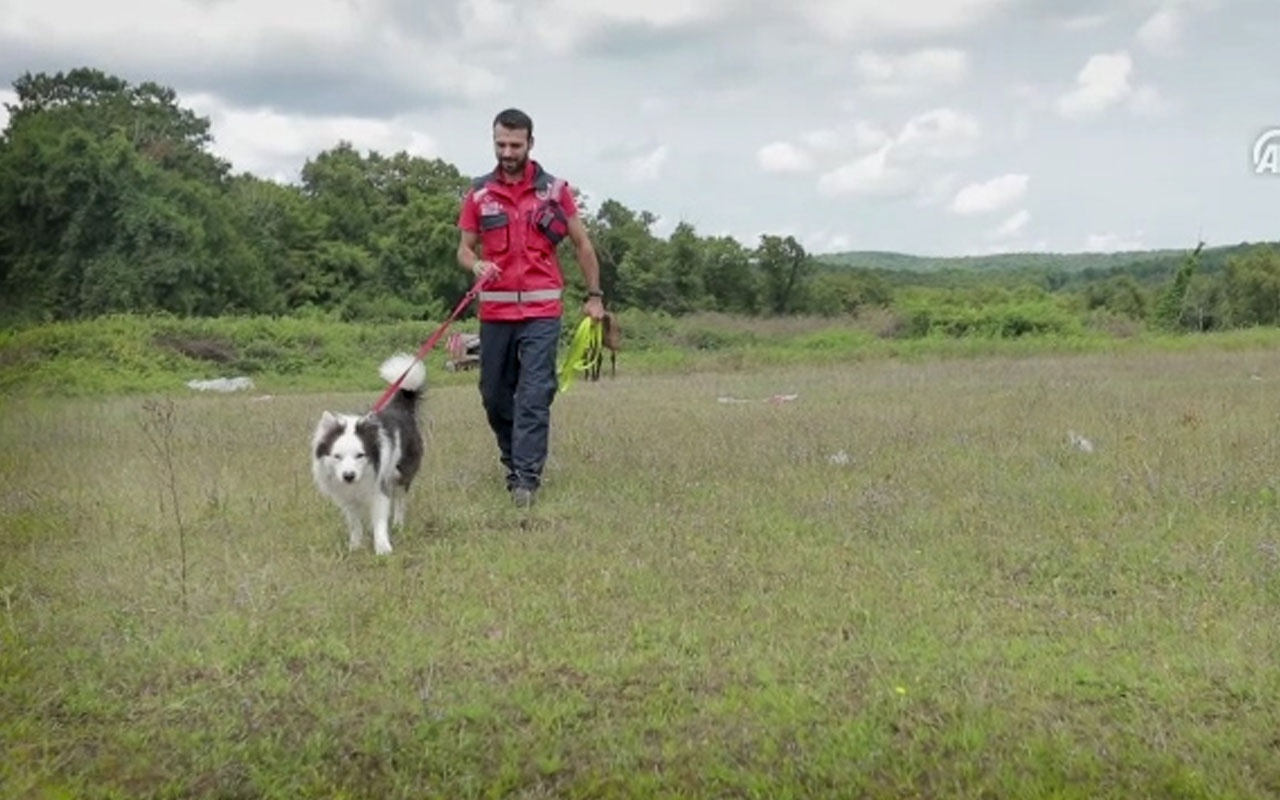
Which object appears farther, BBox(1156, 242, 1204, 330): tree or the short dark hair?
BBox(1156, 242, 1204, 330): tree

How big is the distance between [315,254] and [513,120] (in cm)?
2187

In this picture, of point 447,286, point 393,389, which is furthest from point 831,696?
point 447,286

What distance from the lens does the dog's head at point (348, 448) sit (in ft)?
18.1

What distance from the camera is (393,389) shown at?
6.52 m

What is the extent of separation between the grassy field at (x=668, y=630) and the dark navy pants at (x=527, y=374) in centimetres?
29

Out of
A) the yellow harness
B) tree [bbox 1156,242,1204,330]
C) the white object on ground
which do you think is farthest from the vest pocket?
tree [bbox 1156,242,1204,330]

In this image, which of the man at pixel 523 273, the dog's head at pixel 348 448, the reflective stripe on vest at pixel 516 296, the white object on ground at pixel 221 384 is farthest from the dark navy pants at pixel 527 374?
the white object on ground at pixel 221 384

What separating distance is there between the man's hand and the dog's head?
1.18 metres

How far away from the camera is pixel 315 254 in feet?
89.0

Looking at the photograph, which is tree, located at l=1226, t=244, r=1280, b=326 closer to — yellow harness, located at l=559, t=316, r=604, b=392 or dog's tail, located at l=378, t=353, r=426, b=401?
yellow harness, located at l=559, t=316, r=604, b=392

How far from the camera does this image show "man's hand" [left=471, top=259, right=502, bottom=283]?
6.60 meters

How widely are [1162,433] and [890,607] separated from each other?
5099 millimetres

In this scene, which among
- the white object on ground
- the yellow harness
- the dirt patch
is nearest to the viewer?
the yellow harness

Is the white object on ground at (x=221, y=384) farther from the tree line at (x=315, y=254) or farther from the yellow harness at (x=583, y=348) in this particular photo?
the yellow harness at (x=583, y=348)
